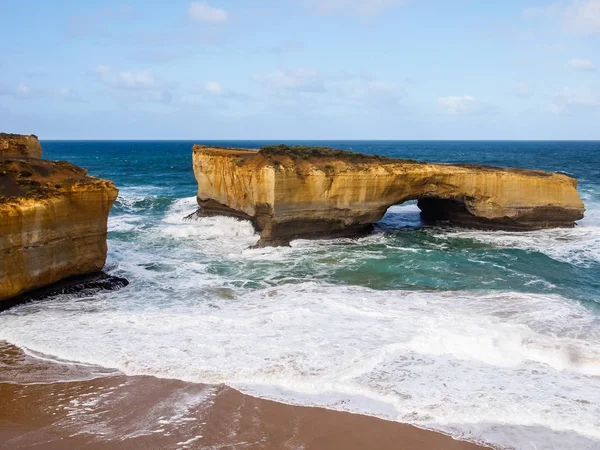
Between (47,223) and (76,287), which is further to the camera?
(76,287)

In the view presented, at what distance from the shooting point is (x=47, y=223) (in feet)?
44.5

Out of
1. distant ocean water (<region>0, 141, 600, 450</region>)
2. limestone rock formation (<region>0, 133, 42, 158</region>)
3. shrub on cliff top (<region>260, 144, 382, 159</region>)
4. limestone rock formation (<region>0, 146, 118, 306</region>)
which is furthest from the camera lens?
shrub on cliff top (<region>260, 144, 382, 159</region>)

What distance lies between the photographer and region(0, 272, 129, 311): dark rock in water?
13558 mm

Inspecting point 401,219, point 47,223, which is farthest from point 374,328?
point 401,219

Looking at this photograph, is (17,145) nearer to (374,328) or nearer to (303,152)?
(303,152)

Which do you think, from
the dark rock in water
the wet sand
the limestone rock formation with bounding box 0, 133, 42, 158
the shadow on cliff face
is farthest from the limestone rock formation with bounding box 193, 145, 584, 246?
the wet sand

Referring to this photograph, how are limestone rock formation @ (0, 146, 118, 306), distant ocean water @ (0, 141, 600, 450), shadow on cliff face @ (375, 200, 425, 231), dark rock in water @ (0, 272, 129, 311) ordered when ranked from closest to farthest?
distant ocean water @ (0, 141, 600, 450) < limestone rock formation @ (0, 146, 118, 306) < dark rock in water @ (0, 272, 129, 311) < shadow on cliff face @ (375, 200, 425, 231)

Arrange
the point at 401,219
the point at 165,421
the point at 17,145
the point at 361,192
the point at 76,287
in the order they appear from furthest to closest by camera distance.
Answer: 1. the point at 401,219
2. the point at 361,192
3. the point at 17,145
4. the point at 76,287
5. the point at 165,421

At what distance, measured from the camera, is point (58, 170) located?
593 inches

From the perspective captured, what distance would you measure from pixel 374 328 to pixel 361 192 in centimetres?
956

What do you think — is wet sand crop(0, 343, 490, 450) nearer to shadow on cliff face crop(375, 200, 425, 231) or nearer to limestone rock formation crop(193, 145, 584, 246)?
limestone rock formation crop(193, 145, 584, 246)

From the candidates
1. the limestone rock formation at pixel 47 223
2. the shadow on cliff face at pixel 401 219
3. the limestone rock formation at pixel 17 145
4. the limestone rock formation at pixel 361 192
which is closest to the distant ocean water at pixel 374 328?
the limestone rock formation at pixel 47 223

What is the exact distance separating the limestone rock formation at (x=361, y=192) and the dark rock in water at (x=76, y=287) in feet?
21.3

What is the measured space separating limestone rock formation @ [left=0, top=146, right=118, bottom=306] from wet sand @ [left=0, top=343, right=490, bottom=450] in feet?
11.9
